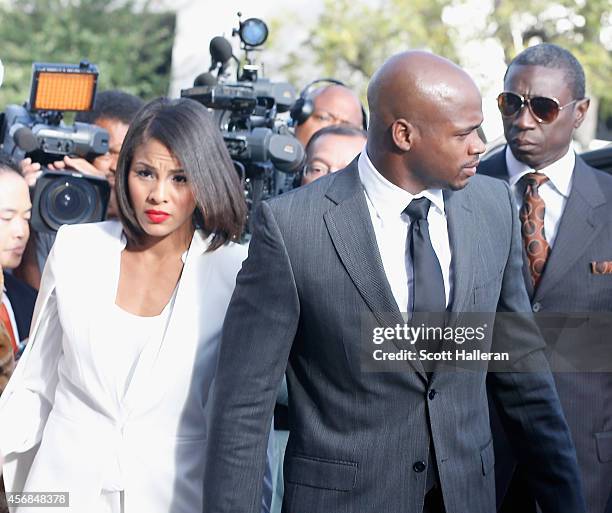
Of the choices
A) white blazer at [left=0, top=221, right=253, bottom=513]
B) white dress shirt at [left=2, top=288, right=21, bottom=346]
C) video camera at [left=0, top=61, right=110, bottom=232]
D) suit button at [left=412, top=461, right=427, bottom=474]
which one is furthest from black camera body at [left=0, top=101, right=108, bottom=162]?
suit button at [left=412, top=461, right=427, bottom=474]

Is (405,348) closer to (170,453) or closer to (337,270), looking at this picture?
(337,270)

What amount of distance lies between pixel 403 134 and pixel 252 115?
6.87 ft

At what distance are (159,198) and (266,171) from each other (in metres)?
1.46

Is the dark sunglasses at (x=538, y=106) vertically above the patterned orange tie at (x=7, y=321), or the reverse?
the dark sunglasses at (x=538, y=106)

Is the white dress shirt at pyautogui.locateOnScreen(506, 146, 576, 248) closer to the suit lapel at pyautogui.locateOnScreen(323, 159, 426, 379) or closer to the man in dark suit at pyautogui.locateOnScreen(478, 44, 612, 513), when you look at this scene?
A: the man in dark suit at pyautogui.locateOnScreen(478, 44, 612, 513)

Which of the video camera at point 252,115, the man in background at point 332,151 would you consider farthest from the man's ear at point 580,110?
the video camera at point 252,115

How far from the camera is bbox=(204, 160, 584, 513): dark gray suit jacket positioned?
9.63 ft

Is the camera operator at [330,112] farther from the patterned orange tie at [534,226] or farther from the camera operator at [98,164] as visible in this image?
the patterned orange tie at [534,226]

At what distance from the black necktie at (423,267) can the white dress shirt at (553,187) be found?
3.60 ft

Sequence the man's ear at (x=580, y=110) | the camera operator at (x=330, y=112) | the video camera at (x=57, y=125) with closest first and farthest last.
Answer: the man's ear at (x=580, y=110) → the video camera at (x=57, y=125) → the camera operator at (x=330, y=112)

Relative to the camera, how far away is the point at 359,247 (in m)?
2.98

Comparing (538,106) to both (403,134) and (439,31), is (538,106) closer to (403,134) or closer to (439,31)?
(403,134)

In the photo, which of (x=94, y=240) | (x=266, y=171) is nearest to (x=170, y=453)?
(x=94, y=240)

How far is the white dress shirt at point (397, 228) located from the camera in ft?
9.83
